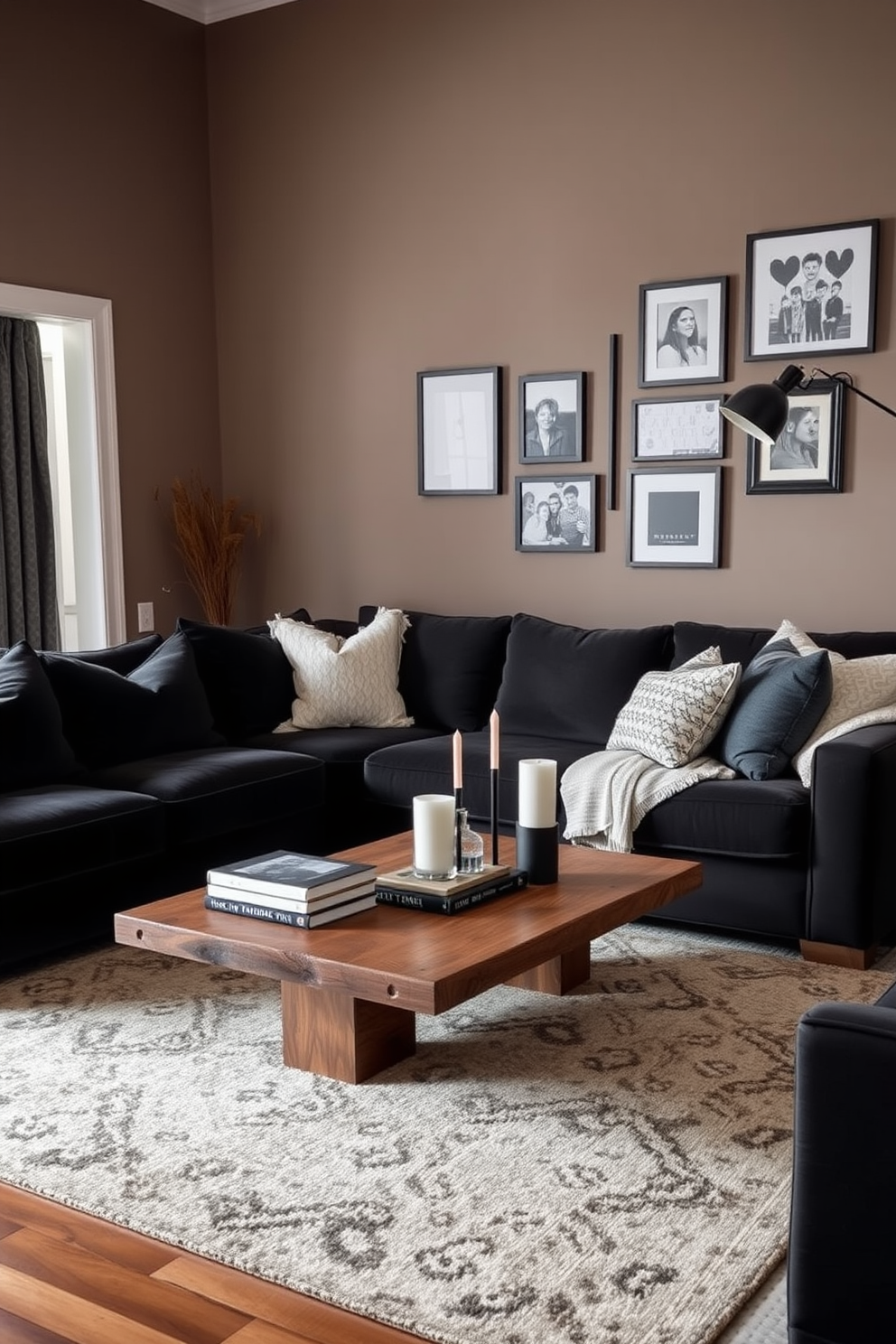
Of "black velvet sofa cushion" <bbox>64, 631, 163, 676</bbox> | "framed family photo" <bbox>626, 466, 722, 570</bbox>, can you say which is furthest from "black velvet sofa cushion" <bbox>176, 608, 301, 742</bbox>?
"framed family photo" <bbox>626, 466, 722, 570</bbox>

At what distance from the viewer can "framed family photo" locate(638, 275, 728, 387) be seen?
4.83m

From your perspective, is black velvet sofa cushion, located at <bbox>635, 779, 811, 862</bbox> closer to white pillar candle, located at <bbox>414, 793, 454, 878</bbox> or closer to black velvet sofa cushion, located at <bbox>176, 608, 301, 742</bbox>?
white pillar candle, located at <bbox>414, 793, 454, 878</bbox>

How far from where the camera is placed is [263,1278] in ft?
7.02

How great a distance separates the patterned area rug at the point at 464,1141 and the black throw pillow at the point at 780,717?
61 centimetres

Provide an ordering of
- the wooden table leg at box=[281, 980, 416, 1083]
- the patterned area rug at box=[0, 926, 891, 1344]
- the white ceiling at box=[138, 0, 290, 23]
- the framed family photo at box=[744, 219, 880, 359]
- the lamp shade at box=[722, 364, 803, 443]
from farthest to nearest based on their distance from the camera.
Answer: the white ceiling at box=[138, 0, 290, 23] < the framed family photo at box=[744, 219, 880, 359] < the lamp shade at box=[722, 364, 803, 443] < the wooden table leg at box=[281, 980, 416, 1083] < the patterned area rug at box=[0, 926, 891, 1344]

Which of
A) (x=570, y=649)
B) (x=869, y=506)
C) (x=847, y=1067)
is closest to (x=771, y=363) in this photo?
(x=869, y=506)

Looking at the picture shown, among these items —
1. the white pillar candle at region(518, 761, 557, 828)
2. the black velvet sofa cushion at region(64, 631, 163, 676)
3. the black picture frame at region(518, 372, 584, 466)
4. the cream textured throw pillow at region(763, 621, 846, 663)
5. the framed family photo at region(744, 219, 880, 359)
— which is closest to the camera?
the white pillar candle at region(518, 761, 557, 828)

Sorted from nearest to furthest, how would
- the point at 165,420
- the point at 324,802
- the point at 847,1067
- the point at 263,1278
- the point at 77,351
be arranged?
the point at 847,1067
the point at 263,1278
the point at 324,802
the point at 77,351
the point at 165,420

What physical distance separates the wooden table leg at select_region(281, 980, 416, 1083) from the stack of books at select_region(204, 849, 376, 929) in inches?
6.1

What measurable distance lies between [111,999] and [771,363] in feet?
10.1

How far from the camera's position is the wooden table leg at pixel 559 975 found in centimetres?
338

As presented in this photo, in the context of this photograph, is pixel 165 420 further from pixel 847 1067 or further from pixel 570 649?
pixel 847 1067

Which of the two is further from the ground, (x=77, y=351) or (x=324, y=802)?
(x=77, y=351)

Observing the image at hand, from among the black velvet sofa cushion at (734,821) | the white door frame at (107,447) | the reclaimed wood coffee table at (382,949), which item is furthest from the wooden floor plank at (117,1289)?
the white door frame at (107,447)
